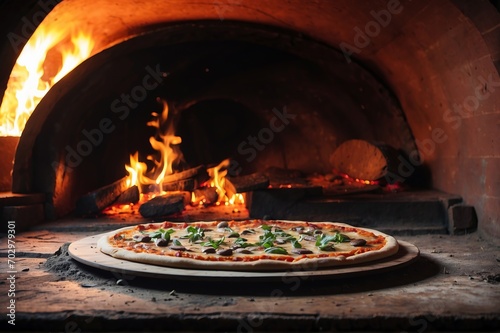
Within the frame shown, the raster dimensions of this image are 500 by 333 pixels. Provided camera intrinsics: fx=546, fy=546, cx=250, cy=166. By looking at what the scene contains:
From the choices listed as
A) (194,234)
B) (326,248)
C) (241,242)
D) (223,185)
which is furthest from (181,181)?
Answer: (326,248)

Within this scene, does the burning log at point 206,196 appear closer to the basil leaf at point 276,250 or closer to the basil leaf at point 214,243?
the basil leaf at point 214,243

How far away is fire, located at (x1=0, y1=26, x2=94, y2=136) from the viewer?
22.7 feet

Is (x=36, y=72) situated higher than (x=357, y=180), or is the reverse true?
(x=36, y=72)

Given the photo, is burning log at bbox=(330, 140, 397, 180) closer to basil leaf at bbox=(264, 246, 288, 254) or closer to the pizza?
the pizza

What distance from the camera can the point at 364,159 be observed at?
7.97 metres

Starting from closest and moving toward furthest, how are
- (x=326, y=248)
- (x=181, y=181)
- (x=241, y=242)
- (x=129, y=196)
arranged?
(x=326, y=248), (x=241, y=242), (x=129, y=196), (x=181, y=181)

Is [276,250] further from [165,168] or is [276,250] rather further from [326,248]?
[165,168]

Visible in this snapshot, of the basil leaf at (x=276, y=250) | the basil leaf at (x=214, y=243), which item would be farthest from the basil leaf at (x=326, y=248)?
the basil leaf at (x=214, y=243)

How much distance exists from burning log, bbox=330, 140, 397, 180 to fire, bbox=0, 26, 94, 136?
13.0 feet

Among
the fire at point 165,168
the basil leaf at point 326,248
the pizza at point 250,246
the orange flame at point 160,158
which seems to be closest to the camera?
the pizza at point 250,246

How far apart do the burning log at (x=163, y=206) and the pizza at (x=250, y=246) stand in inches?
56.7

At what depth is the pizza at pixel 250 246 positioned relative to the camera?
3795mm

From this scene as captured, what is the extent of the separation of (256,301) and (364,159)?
194 inches

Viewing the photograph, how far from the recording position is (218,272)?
366 centimetres
